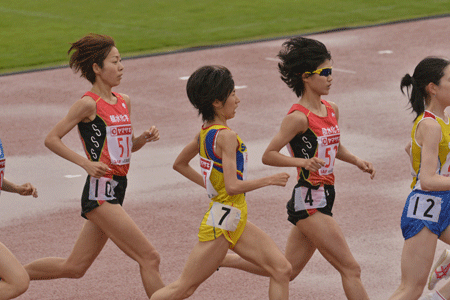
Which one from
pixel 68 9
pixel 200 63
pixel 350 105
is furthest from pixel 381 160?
pixel 68 9

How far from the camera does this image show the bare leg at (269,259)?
18.4 feet

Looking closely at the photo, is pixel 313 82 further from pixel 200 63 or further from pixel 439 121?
pixel 200 63

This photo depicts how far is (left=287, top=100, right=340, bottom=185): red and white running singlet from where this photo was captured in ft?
19.7

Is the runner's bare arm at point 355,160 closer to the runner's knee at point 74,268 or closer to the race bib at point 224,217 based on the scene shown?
the race bib at point 224,217

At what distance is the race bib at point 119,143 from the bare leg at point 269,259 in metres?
1.24

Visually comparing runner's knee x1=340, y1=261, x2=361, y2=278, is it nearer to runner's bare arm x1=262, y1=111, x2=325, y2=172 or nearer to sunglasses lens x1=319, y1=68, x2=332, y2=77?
runner's bare arm x1=262, y1=111, x2=325, y2=172

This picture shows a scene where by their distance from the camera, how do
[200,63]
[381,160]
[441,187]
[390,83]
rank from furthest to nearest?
[200,63]
[390,83]
[381,160]
[441,187]

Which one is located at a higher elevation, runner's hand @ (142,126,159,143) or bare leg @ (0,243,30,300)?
runner's hand @ (142,126,159,143)

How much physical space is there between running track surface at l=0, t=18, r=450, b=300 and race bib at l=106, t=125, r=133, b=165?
4.31ft

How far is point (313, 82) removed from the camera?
612 cm

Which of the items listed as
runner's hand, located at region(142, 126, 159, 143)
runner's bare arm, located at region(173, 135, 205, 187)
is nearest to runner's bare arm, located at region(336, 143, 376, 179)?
runner's bare arm, located at region(173, 135, 205, 187)

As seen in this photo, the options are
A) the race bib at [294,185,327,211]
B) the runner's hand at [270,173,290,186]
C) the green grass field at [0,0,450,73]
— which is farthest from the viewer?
the green grass field at [0,0,450,73]

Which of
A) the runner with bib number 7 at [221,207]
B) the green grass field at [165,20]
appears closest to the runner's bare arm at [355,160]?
the runner with bib number 7 at [221,207]

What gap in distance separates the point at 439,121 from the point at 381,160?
5.04 m
